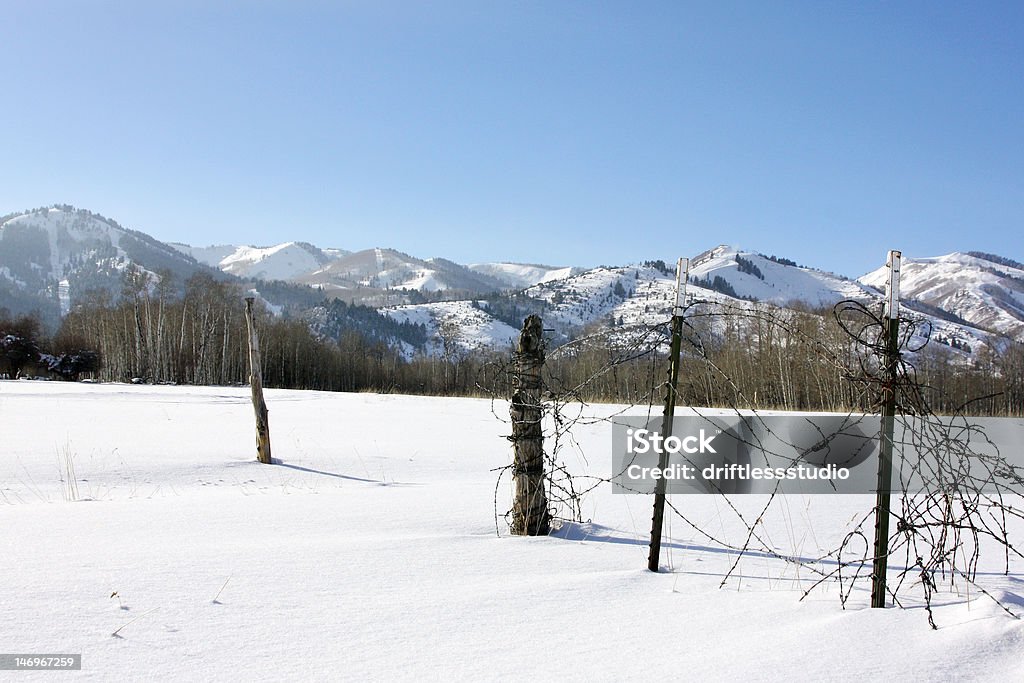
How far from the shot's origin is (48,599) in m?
2.89

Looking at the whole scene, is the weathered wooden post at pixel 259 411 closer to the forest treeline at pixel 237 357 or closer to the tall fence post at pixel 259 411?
the tall fence post at pixel 259 411

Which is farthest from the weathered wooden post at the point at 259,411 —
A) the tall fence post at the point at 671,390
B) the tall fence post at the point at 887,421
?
the tall fence post at the point at 887,421

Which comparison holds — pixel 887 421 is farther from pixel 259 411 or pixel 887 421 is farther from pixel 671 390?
pixel 259 411

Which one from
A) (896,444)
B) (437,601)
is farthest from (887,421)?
(437,601)

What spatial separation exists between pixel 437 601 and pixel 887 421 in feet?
7.92

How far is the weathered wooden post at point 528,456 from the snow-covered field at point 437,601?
26cm

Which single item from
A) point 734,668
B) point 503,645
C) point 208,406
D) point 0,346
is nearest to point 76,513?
point 503,645

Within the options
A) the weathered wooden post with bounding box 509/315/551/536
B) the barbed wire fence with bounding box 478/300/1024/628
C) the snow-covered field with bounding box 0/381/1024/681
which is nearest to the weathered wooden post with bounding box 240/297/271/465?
the snow-covered field with bounding box 0/381/1024/681

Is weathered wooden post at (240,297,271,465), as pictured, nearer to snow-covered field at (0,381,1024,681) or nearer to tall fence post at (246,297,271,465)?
tall fence post at (246,297,271,465)

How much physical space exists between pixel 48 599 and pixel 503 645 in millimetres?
2085

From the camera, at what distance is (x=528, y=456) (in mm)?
4984

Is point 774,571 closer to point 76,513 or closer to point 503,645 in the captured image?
point 503,645

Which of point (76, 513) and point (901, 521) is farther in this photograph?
point (76, 513)

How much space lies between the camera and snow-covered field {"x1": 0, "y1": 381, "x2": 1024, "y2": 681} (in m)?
2.50
